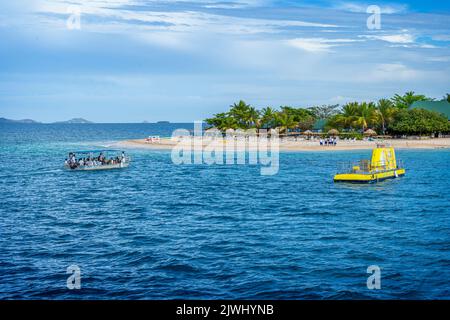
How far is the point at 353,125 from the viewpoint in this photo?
110 meters

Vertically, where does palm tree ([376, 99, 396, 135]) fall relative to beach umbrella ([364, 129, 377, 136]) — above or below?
above

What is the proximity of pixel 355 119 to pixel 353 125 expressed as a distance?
4.52 ft

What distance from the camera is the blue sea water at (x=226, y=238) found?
18656 mm

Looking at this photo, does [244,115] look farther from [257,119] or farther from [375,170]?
[375,170]

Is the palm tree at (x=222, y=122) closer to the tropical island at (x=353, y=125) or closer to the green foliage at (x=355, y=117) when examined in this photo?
the tropical island at (x=353, y=125)

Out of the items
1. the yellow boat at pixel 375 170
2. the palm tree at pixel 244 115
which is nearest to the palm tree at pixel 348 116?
the palm tree at pixel 244 115

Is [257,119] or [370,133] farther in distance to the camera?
[257,119]

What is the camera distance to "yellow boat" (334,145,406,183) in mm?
46675

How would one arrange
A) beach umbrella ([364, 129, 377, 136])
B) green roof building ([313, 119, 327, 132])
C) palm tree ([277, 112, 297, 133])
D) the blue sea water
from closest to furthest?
the blue sea water
beach umbrella ([364, 129, 377, 136])
palm tree ([277, 112, 297, 133])
green roof building ([313, 119, 327, 132])

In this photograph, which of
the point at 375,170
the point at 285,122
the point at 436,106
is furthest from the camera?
the point at 285,122

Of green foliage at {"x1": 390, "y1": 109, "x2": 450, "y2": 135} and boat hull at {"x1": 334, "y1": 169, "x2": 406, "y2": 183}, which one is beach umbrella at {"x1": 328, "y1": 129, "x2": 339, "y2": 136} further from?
boat hull at {"x1": 334, "y1": 169, "x2": 406, "y2": 183}

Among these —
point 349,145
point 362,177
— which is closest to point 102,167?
point 362,177

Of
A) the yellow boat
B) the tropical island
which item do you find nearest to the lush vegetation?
the tropical island
